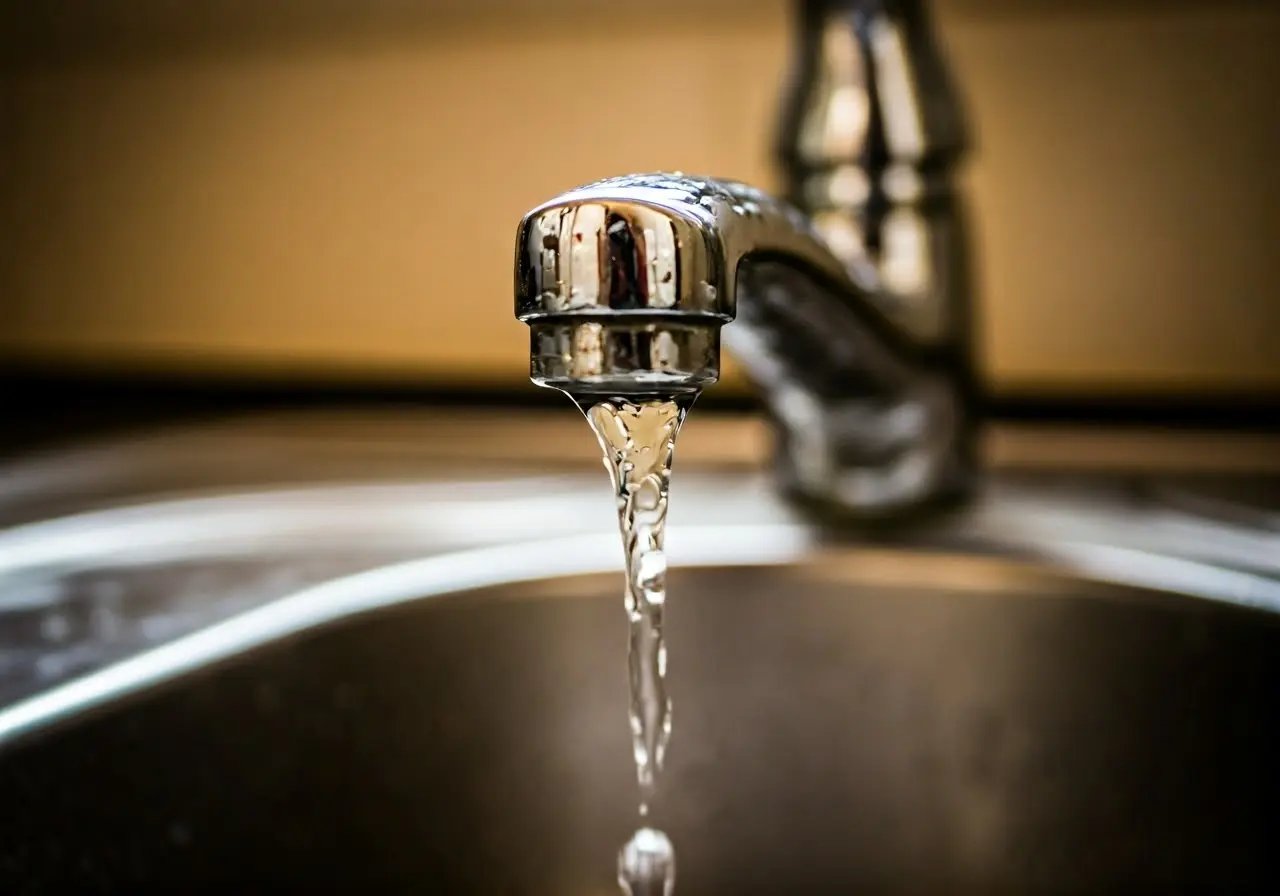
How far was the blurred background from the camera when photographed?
768 millimetres

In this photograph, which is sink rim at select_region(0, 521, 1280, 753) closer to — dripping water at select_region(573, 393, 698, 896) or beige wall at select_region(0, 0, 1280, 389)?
dripping water at select_region(573, 393, 698, 896)

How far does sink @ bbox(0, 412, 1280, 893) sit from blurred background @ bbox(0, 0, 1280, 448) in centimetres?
26

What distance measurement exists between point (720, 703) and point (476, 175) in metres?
0.50

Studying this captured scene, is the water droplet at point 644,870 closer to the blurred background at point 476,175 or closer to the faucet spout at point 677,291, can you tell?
the faucet spout at point 677,291

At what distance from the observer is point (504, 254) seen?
0.88m

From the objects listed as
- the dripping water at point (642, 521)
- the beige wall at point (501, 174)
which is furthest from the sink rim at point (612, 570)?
the beige wall at point (501, 174)

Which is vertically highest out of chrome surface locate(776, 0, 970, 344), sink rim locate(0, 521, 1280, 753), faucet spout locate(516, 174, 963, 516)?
chrome surface locate(776, 0, 970, 344)

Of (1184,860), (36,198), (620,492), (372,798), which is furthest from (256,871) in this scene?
(36,198)

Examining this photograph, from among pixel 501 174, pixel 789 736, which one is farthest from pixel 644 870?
pixel 501 174

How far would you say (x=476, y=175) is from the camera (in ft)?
2.92

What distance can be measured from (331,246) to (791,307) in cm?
60

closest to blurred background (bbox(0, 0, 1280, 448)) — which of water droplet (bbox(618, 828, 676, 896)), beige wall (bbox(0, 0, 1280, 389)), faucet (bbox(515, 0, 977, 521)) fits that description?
beige wall (bbox(0, 0, 1280, 389))

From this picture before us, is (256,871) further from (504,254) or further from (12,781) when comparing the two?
(504,254)

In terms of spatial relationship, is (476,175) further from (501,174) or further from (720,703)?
(720,703)
